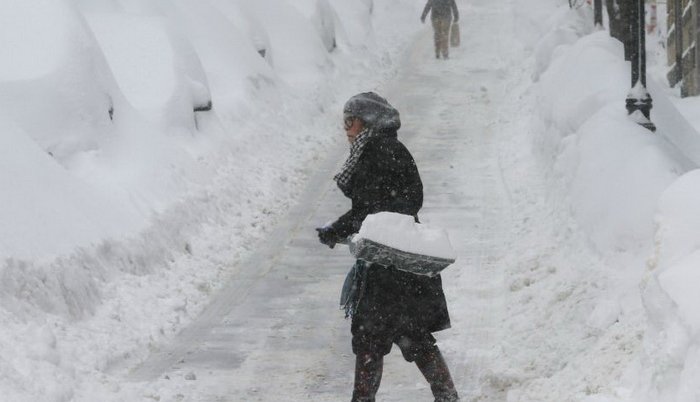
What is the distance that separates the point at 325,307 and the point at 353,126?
11.3 feet

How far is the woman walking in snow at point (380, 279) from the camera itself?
5.63 m

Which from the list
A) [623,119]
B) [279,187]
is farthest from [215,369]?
[279,187]

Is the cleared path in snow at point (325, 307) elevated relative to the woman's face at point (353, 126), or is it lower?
lower

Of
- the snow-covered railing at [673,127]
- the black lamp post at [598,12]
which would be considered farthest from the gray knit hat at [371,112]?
the black lamp post at [598,12]

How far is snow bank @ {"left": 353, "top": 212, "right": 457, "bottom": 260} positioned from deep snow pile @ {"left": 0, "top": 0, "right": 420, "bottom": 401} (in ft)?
7.21

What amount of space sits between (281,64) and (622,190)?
11.0 m

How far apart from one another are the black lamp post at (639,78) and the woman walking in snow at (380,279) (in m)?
Result: 4.93

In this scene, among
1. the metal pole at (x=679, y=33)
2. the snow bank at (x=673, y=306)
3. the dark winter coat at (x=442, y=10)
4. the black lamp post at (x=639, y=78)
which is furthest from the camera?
the dark winter coat at (x=442, y=10)

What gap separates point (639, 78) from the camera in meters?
10.3

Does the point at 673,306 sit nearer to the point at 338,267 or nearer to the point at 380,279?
the point at 380,279

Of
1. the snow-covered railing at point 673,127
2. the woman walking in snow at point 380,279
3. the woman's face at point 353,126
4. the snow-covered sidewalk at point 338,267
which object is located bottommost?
the snow-covered railing at point 673,127

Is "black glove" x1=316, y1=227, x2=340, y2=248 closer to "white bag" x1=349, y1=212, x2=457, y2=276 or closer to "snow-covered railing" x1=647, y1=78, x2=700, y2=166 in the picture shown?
"white bag" x1=349, y1=212, x2=457, y2=276

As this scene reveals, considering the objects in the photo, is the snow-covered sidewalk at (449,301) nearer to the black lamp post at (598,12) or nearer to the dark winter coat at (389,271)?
the dark winter coat at (389,271)

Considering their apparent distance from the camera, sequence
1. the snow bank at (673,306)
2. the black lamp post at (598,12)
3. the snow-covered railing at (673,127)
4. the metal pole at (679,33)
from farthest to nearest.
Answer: the metal pole at (679,33)
the black lamp post at (598,12)
the snow-covered railing at (673,127)
the snow bank at (673,306)
